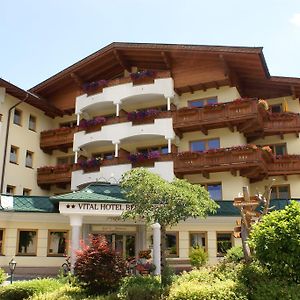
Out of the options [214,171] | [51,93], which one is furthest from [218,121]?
[51,93]

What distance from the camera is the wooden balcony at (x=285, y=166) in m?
27.5

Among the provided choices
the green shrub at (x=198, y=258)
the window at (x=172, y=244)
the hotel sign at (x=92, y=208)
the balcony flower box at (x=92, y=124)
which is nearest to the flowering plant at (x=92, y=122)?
the balcony flower box at (x=92, y=124)

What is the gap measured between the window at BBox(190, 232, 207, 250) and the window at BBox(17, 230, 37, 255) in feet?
29.4

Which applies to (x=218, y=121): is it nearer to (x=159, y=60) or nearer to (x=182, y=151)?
(x=182, y=151)

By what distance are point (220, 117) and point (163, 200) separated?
42.1 ft

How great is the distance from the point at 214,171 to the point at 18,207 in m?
12.2

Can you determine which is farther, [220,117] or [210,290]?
[220,117]

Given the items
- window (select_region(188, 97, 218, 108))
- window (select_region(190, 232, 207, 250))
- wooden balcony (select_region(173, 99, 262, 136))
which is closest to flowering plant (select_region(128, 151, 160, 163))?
wooden balcony (select_region(173, 99, 262, 136))

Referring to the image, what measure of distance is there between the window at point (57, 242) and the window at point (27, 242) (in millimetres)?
884

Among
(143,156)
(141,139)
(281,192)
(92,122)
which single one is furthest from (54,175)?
(281,192)

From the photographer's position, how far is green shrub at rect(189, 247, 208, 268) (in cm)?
2259

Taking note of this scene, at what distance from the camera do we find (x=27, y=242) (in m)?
24.5

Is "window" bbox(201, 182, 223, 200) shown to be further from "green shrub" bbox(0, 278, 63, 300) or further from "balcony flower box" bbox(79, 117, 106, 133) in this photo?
"green shrub" bbox(0, 278, 63, 300)

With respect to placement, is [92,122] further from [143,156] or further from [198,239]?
[198,239]
